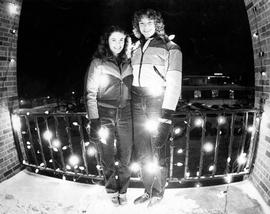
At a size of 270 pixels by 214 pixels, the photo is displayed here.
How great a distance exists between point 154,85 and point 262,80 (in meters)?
1.64

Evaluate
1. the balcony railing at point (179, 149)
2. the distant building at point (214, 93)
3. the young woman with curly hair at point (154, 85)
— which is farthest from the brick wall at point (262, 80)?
the distant building at point (214, 93)

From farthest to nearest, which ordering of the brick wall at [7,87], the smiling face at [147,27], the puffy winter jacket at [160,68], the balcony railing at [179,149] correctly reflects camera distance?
the brick wall at [7,87] < the balcony railing at [179,149] < the smiling face at [147,27] < the puffy winter jacket at [160,68]

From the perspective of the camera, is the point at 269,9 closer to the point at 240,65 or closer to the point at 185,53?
the point at 185,53

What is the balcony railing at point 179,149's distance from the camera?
329 centimetres

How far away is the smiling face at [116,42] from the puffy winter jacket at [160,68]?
20 cm

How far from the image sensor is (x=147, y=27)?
2.54 metres

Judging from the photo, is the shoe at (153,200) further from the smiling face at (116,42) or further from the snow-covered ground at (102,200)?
the smiling face at (116,42)

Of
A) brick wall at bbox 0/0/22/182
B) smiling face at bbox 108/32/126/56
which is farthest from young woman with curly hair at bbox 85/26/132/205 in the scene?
brick wall at bbox 0/0/22/182

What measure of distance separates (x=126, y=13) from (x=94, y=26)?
8.07m

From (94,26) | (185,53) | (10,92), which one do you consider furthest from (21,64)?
(10,92)

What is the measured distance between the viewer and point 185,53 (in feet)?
90.6

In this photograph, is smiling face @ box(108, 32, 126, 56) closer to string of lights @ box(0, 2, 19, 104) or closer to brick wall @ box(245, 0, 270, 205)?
brick wall @ box(245, 0, 270, 205)

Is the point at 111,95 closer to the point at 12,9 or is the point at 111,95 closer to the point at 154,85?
the point at 154,85

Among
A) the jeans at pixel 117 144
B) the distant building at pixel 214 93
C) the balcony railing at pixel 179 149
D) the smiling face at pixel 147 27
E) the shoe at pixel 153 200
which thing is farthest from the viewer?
the distant building at pixel 214 93
